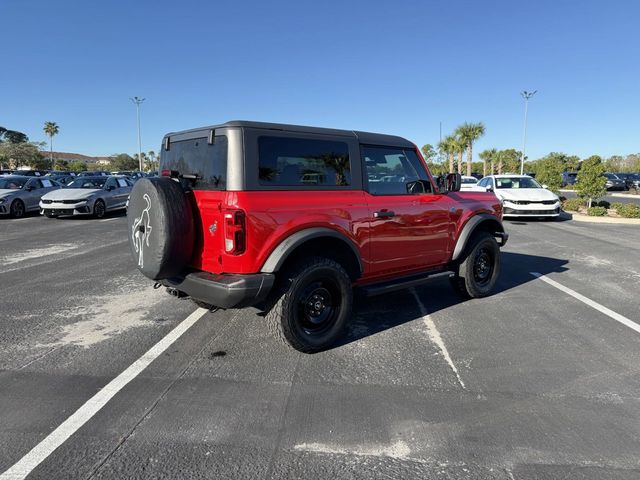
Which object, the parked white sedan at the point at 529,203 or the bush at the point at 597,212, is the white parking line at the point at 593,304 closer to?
the parked white sedan at the point at 529,203

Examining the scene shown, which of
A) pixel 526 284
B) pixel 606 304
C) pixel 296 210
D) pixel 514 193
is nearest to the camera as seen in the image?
pixel 296 210

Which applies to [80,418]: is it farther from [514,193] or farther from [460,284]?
[514,193]

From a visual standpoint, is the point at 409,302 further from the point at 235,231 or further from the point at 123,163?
the point at 123,163

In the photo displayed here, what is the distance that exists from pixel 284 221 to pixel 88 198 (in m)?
14.2

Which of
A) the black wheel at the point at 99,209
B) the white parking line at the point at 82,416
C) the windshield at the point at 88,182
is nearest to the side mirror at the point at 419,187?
the white parking line at the point at 82,416

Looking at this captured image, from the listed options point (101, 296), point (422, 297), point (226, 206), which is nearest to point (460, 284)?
point (422, 297)

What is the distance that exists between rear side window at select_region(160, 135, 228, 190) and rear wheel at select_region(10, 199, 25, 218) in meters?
14.7

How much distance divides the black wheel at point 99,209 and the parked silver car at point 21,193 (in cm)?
257

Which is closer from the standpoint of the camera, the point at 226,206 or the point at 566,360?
the point at 226,206

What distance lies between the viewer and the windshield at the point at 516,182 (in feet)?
53.3

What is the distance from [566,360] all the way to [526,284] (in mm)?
2910

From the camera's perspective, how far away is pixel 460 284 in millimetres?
5605

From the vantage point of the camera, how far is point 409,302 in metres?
5.66

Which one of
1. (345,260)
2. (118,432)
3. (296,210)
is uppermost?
(296,210)
